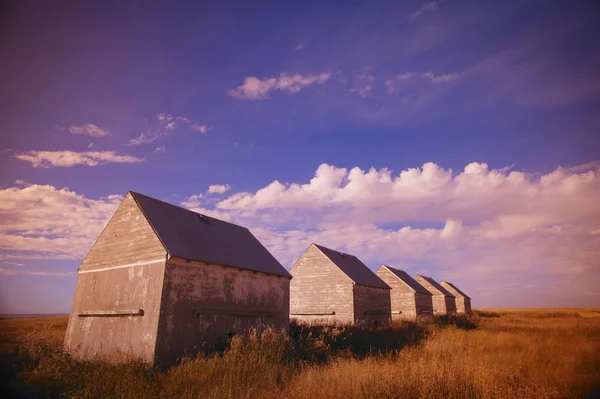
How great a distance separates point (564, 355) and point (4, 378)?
15867mm

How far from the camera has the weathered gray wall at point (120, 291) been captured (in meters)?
13.1

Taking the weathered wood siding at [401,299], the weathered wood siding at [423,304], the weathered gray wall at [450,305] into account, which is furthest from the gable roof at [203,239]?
the weathered gray wall at [450,305]

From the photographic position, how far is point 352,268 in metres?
31.8

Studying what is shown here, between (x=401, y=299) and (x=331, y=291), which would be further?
(x=401, y=299)

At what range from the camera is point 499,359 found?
37.7ft

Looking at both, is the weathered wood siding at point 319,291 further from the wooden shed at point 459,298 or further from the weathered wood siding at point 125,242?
the wooden shed at point 459,298

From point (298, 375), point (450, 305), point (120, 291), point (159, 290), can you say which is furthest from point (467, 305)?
point (120, 291)

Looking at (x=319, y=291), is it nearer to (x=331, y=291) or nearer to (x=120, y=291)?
(x=331, y=291)

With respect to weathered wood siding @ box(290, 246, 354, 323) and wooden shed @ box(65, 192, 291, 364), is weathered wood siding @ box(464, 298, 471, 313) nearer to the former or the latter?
weathered wood siding @ box(290, 246, 354, 323)

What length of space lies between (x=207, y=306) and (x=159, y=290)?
2.37 meters

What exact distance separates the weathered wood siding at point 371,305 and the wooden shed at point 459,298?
3365 centimetres

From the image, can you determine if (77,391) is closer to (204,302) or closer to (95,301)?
(204,302)

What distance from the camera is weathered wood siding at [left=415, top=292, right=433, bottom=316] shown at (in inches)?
1555

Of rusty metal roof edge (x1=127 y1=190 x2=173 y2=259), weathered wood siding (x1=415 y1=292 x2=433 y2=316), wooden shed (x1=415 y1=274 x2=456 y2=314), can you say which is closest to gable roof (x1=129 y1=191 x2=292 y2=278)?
rusty metal roof edge (x1=127 y1=190 x2=173 y2=259)
